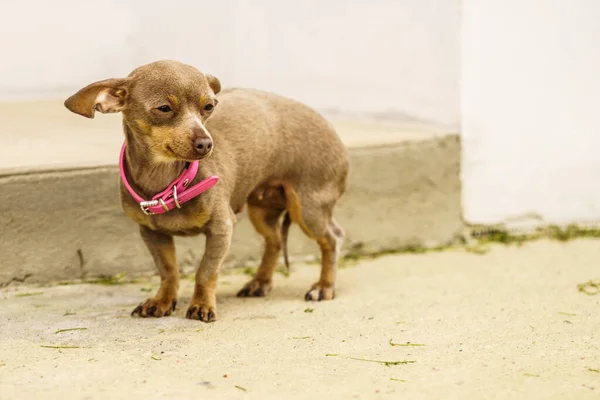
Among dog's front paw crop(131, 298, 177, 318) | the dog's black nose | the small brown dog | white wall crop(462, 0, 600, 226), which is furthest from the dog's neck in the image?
white wall crop(462, 0, 600, 226)

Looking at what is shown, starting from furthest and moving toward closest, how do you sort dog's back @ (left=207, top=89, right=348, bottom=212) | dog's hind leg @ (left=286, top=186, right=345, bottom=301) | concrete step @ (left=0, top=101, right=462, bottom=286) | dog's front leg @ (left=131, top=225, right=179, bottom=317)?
concrete step @ (left=0, top=101, right=462, bottom=286)
dog's hind leg @ (left=286, top=186, right=345, bottom=301)
dog's back @ (left=207, top=89, right=348, bottom=212)
dog's front leg @ (left=131, top=225, right=179, bottom=317)

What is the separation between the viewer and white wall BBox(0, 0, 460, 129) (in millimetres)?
6004

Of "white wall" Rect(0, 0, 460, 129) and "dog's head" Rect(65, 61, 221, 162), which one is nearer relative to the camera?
"dog's head" Rect(65, 61, 221, 162)

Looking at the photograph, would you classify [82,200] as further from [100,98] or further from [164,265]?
[100,98]

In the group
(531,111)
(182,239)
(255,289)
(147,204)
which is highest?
(147,204)

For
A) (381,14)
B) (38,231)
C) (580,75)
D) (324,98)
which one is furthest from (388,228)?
(38,231)

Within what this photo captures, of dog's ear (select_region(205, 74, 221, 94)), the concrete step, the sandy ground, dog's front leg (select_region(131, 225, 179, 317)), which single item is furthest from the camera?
the concrete step

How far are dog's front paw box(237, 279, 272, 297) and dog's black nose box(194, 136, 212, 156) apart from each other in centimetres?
156

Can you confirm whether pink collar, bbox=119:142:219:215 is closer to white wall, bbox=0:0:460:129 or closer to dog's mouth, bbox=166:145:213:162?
dog's mouth, bbox=166:145:213:162

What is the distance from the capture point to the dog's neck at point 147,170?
4.89 meters

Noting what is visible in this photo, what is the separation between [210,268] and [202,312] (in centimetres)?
26

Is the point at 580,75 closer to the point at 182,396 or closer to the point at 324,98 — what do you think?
the point at 324,98

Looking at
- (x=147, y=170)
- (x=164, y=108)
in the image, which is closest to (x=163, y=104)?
(x=164, y=108)

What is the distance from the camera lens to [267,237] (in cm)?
604
